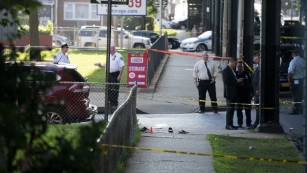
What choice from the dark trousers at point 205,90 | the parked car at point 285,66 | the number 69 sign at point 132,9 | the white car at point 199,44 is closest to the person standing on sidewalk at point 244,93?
the dark trousers at point 205,90

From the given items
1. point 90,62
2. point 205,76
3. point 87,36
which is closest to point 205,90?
point 205,76

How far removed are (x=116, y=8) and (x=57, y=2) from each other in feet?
150

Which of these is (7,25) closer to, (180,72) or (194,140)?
(194,140)

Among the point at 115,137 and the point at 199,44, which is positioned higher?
the point at 199,44

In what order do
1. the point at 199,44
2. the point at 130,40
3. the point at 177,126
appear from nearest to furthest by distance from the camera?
the point at 177,126 < the point at 130,40 < the point at 199,44

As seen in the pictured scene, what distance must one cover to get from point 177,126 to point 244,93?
74.1 inches

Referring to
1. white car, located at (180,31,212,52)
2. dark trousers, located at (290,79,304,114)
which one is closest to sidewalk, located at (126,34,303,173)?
dark trousers, located at (290,79,304,114)

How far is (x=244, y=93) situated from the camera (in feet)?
65.9

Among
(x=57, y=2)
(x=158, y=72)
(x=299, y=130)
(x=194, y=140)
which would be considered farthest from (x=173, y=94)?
(x=57, y=2)

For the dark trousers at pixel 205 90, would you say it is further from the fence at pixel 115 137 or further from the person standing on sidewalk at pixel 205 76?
the fence at pixel 115 137

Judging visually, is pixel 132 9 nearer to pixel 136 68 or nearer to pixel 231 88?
pixel 136 68

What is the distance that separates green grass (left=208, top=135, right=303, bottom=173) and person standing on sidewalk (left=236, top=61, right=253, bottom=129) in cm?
278

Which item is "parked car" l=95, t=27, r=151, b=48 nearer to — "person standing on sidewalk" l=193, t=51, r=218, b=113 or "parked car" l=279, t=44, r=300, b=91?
"parked car" l=279, t=44, r=300, b=91

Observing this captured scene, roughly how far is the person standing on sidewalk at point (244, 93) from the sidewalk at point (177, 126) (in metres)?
0.62
